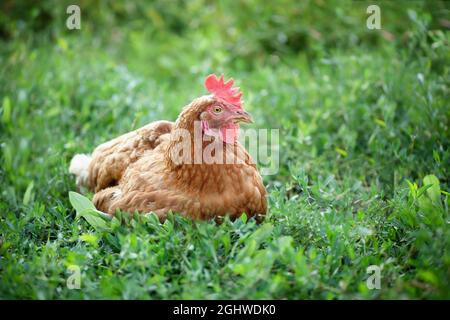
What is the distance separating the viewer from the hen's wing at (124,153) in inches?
138

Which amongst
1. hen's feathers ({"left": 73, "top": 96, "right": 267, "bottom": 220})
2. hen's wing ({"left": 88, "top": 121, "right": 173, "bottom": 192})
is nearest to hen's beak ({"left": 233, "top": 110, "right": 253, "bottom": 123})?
hen's feathers ({"left": 73, "top": 96, "right": 267, "bottom": 220})

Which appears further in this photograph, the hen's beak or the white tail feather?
the white tail feather

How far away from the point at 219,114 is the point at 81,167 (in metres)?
1.36

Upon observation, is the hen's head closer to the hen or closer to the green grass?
the hen

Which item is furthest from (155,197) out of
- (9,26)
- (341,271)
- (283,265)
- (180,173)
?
(9,26)

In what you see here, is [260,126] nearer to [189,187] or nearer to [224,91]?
[224,91]

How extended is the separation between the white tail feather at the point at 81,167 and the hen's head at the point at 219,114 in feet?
3.46

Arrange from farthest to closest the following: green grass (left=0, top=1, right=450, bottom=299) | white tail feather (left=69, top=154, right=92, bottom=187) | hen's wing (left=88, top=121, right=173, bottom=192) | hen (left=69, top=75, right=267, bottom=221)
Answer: white tail feather (left=69, top=154, right=92, bottom=187) → hen's wing (left=88, top=121, right=173, bottom=192) → hen (left=69, top=75, right=267, bottom=221) → green grass (left=0, top=1, right=450, bottom=299)

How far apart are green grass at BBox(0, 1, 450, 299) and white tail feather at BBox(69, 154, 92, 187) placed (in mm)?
86

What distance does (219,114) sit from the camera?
3.04 m

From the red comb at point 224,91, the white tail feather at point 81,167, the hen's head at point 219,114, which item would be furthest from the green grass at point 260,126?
the red comb at point 224,91

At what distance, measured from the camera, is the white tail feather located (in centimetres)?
381

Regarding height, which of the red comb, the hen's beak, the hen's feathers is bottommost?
the hen's feathers

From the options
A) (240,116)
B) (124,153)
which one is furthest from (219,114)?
(124,153)
